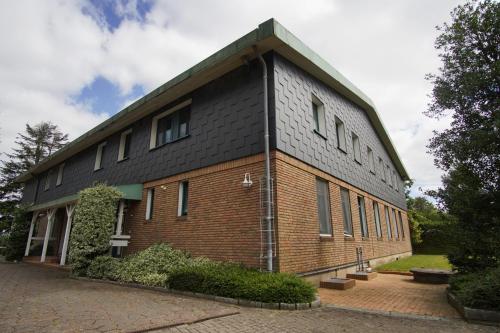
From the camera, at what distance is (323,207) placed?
9359mm

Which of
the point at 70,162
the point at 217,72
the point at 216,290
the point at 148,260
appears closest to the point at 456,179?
the point at 216,290

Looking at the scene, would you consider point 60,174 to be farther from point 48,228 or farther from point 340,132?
point 340,132

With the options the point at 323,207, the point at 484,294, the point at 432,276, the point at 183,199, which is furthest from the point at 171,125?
the point at 432,276

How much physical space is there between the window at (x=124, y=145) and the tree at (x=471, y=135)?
12.0 metres

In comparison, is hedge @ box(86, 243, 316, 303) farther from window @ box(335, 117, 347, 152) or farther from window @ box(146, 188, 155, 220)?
window @ box(335, 117, 347, 152)

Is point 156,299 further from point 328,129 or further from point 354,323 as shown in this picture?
point 328,129

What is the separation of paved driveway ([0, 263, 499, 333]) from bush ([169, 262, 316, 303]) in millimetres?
307

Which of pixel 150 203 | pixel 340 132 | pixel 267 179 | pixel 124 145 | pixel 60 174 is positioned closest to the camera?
pixel 267 179

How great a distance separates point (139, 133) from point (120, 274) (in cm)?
621

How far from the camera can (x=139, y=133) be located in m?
12.5

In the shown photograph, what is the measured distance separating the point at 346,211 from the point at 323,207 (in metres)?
2.07

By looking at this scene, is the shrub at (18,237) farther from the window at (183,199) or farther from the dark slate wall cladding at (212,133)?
the window at (183,199)

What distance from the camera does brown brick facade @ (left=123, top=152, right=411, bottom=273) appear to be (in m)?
7.33

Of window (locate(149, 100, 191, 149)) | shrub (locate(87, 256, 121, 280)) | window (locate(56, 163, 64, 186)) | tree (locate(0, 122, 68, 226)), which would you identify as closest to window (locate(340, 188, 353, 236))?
window (locate(149, 100, 191, 149))
